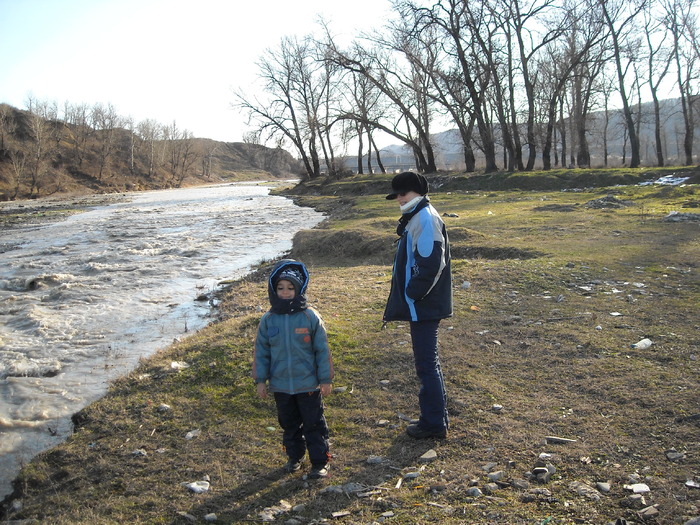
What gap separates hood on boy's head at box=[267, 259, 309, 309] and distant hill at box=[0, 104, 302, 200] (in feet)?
141

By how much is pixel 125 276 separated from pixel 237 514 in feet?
34.9

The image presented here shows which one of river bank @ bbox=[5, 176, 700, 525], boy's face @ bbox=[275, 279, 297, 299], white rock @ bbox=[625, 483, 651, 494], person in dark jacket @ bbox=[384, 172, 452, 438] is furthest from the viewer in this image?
person in dark jacket @ bbox=[384, 172, 452, 438]

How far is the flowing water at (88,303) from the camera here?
18.6ft

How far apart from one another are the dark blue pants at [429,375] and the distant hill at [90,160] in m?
43.0

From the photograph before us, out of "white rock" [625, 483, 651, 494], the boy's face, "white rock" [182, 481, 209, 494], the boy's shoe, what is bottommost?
"white rock" [625, 483, 651, 494]

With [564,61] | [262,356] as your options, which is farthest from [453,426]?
[564,61]

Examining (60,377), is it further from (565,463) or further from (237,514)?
(565,463)

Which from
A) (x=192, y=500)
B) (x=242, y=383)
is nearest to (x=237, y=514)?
(x=192, y=500)

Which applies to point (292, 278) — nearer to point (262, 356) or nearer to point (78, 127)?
point (262, 356)

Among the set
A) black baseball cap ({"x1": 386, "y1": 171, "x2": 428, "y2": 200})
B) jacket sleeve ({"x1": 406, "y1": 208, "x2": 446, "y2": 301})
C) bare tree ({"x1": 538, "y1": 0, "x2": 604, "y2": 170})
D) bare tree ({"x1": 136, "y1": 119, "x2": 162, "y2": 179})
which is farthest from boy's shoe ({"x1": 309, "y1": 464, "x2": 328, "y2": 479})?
bare tree ({"x1": 136, "y1": 119, "x2": 162, "y2": 179})

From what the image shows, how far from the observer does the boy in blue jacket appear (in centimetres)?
385

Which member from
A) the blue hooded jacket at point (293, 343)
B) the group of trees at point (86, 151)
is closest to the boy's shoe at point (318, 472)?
the blue hooded jacket at point (293, 343)

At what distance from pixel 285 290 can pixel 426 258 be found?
1057mm

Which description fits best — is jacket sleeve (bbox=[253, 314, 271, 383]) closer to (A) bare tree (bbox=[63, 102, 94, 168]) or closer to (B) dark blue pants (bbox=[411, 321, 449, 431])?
(B) dark blue pants (bbox=[411, 321, 449, 431])
